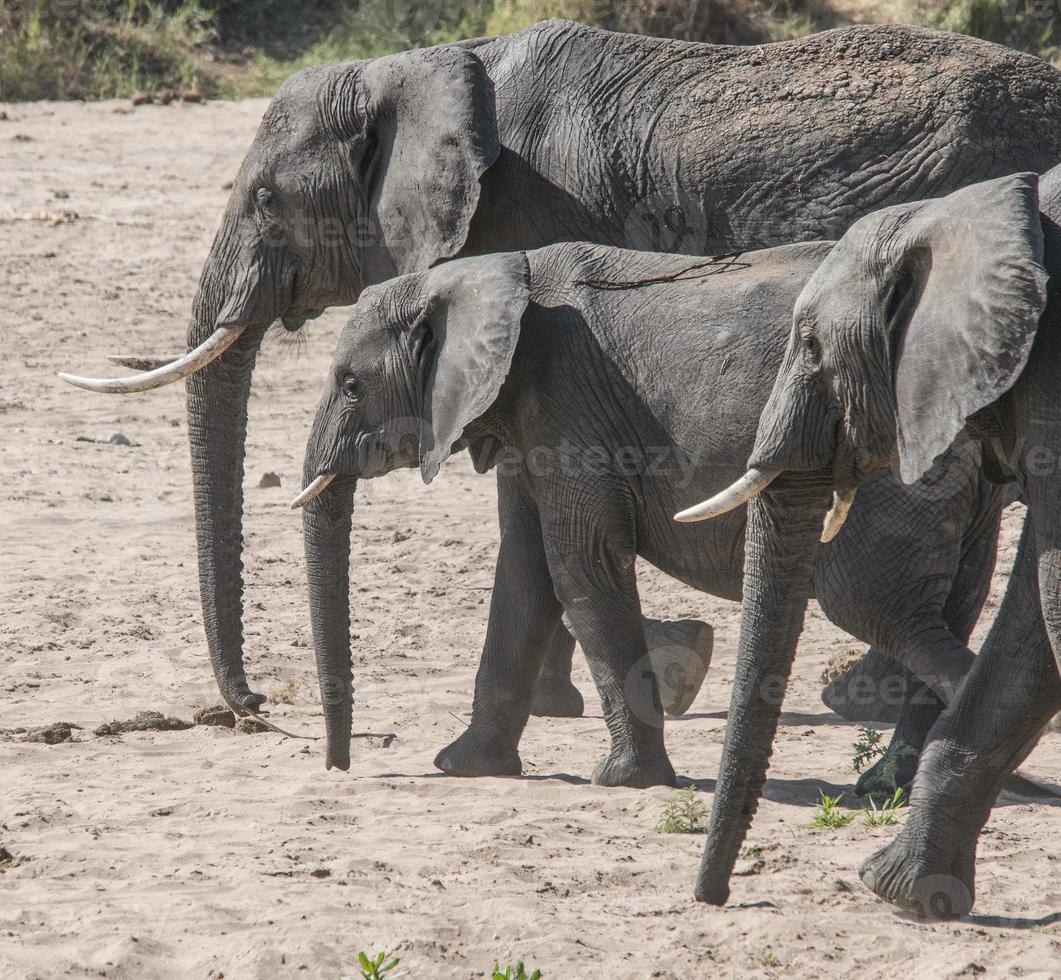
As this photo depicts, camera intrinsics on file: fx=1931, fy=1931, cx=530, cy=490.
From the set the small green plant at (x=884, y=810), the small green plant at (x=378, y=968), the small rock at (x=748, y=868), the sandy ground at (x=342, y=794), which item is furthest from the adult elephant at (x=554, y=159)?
the small green plant at (x=378, y=968)

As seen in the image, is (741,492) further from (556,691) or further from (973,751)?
(556,691)

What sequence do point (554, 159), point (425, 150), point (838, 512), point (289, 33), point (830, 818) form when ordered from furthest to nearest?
point (289, 33)
point (554, 159)
point (425, 150)
point (830, 818)
point (838, 512)

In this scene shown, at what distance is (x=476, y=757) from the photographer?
5.35 meters

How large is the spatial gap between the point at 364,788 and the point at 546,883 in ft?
3.38

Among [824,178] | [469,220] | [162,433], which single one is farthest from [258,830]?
[162,433]

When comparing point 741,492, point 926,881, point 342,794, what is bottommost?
point 342,794

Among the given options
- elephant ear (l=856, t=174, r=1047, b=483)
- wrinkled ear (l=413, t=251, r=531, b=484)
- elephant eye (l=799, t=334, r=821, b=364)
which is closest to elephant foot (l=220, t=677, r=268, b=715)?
wrinkled ear (l=413, t=251, r=531, b=484)

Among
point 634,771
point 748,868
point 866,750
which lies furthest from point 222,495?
point 748,868

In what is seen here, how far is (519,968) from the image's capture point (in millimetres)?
3576

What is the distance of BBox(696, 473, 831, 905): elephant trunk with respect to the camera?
12.8 feet

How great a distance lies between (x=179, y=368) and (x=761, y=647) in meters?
2.81

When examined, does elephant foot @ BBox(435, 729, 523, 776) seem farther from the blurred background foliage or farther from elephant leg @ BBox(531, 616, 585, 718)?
the blurred background foliage

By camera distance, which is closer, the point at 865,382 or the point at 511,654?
the point at 865,382

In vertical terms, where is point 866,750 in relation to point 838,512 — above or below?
below
